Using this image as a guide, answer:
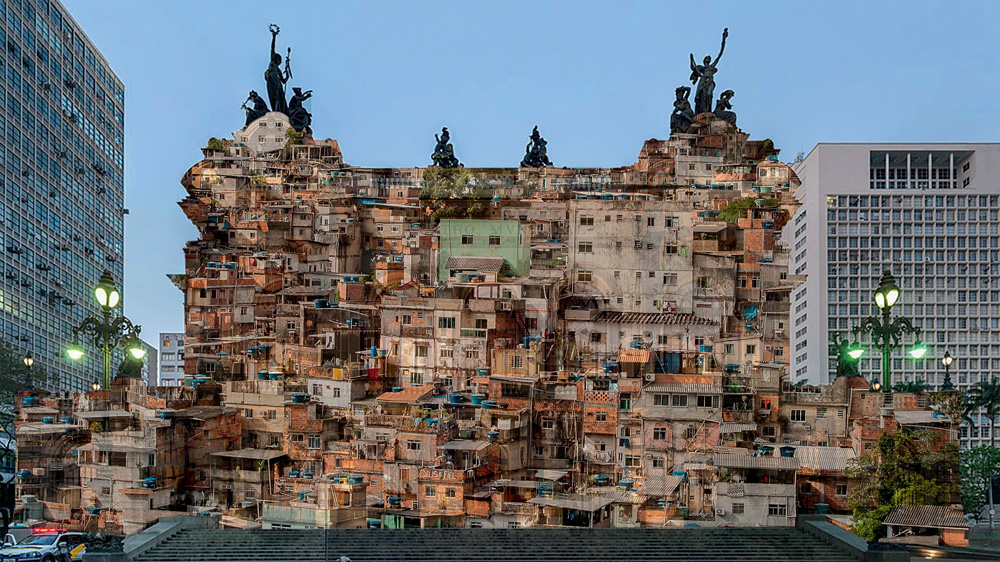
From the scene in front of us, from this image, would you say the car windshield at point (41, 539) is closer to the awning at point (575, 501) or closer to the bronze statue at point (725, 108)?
the awning at point (575, 501)

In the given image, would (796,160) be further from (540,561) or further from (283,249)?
(540,561)

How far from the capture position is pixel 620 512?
33.9m

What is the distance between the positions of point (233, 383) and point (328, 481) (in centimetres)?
690

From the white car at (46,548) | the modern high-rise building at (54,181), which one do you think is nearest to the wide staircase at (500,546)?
the white car at (46,548)

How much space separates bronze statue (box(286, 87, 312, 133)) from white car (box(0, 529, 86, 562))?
24267 millimetres

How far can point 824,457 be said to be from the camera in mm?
33000

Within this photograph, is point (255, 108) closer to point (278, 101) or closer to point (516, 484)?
point (278, 101)

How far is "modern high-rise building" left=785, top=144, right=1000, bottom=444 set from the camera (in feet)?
255

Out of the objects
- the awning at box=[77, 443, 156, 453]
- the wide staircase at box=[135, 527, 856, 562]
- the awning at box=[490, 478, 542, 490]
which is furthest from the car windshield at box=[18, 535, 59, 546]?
the awning at box=[490, 478, 542, 490]

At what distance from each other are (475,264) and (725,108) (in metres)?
15.3

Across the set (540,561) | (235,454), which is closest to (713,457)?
(540,561)

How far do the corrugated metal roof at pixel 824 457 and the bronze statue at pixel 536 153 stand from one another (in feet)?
61.8

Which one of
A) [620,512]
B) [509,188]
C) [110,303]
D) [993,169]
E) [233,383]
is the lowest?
[620,512]

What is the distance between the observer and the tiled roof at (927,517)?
27.7m
